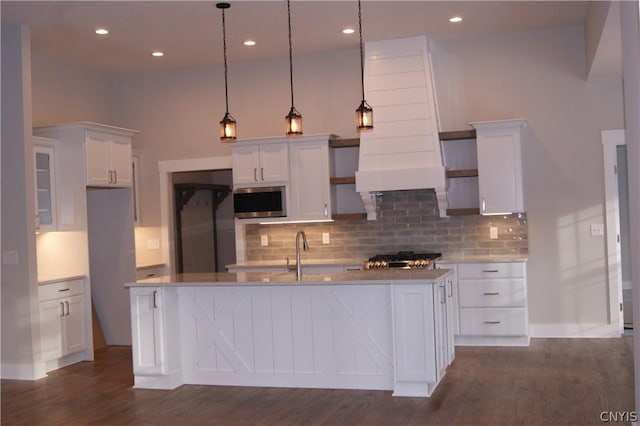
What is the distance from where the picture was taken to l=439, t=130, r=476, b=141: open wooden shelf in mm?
7457

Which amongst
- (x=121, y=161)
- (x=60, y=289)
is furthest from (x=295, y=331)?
(x=121, y=161)

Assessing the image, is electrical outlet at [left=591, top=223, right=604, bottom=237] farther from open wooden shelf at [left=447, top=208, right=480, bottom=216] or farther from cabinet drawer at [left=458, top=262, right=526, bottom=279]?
open wooden shelf at [left=447, top=208, right=480, bottom=216]

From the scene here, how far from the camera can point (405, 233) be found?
7949mm

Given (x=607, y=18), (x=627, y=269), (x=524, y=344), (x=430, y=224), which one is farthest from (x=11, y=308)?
(x=627, y=269)

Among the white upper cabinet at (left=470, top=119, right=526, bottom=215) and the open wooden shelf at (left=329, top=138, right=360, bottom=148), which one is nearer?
the white upper cabinet at (left=470, top=119, right=526, bottom=215)

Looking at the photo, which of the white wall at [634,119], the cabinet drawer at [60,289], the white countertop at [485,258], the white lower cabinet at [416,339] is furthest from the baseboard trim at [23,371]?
the white wall at [634,119]

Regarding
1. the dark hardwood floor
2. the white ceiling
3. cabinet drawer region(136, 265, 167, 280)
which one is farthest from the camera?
cabinet drawer region(136, 265, 167, 280)

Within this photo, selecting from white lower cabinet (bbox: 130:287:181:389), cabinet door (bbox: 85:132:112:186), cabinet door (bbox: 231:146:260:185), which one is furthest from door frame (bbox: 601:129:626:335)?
cabinet door (bbox: 85:132:112:186)

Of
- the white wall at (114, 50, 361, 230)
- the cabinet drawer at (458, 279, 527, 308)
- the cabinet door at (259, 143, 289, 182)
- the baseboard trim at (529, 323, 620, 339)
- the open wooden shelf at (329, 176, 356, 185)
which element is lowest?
the baseboard trim at (529, 323, 620, 339)

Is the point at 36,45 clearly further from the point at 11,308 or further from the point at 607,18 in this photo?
the point at 607,18

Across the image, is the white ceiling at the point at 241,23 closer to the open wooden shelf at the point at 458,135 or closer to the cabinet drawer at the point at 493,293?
the open wooden shelf at the point at 458,135

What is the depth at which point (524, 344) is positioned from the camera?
280 inches

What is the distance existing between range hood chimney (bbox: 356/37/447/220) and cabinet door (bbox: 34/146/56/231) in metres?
3.12

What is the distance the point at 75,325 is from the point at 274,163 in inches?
106
